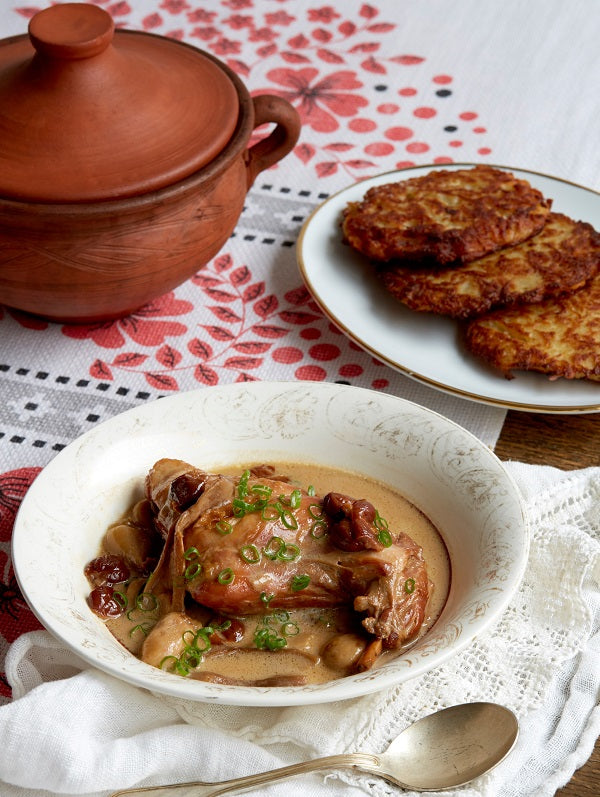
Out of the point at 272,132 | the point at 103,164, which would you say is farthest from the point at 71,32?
the point at 272,132

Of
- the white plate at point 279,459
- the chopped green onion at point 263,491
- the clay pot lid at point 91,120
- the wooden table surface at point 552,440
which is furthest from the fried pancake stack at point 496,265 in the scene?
the chopped green onion at point 263,491

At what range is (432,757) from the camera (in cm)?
177

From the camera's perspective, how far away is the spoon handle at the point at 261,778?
1.70 metres

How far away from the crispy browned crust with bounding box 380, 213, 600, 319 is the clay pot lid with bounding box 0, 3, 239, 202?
657 mm

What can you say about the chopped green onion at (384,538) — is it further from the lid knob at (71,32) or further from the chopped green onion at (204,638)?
the lid knob at (71,32)

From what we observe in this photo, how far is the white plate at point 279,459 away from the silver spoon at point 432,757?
14cm

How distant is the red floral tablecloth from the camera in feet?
8.89

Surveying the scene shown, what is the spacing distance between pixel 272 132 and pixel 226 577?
4.80 feet

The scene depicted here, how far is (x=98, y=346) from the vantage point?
2.87 metres

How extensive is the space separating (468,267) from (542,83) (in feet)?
4.97

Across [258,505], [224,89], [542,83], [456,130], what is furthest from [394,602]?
[542,83]

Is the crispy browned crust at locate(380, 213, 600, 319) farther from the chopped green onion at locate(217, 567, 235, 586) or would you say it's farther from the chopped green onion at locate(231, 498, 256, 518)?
the chopped green onion at locate(217, 567, 235, 586)

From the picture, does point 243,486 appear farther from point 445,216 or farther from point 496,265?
point 445,216

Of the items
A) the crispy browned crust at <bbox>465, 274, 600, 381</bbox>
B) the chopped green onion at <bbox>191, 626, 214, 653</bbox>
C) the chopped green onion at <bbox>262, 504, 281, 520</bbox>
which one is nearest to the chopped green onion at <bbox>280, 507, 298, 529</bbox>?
the chopped green onion at <bbox>262, 504, 281, 520</bbox>
